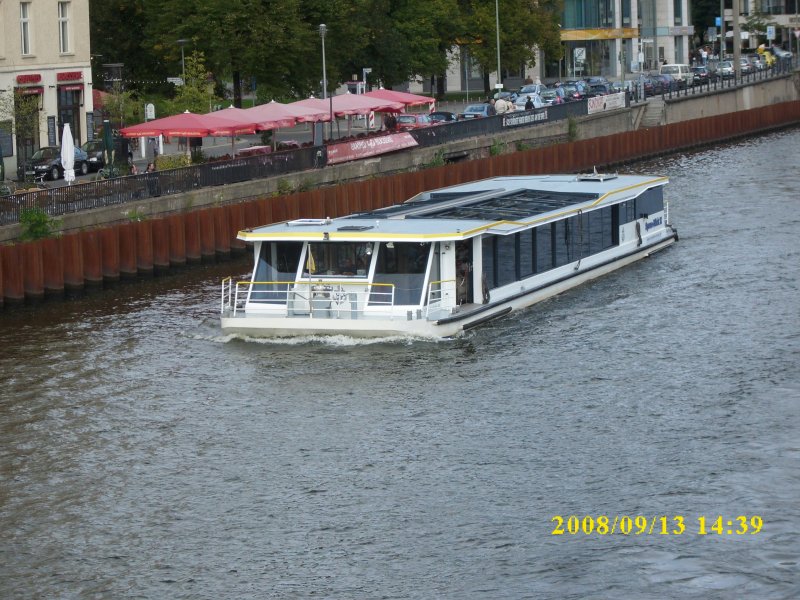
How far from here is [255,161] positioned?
60.0 metres

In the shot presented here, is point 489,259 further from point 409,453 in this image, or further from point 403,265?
point 409,453

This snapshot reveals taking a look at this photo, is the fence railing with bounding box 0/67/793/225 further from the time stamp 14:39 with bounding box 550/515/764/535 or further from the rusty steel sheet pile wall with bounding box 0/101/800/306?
the time stamp 14:39 with bounding box 550/515/764/535

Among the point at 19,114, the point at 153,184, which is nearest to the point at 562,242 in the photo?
the point at 153,184

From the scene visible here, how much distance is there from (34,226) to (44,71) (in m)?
23.0

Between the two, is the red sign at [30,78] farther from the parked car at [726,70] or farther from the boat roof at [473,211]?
the parked car at [726,70]

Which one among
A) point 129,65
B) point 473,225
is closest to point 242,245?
point 473,225

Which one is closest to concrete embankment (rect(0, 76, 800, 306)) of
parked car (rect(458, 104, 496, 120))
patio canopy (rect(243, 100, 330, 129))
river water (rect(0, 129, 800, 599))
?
river water (rect(0, 129, 800, 599))

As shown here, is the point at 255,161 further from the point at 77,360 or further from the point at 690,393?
the point at 690,393

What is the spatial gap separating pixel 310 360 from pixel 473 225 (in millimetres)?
6354

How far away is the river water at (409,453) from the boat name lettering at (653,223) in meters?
7.13

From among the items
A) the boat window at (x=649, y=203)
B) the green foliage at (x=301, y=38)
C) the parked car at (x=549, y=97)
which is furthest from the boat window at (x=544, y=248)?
the parked car at (x=549, y=97)

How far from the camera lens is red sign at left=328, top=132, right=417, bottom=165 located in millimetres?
65438

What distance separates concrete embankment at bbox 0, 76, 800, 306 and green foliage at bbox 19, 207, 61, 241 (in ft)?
1.67

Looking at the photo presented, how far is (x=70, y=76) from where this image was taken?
234ft
